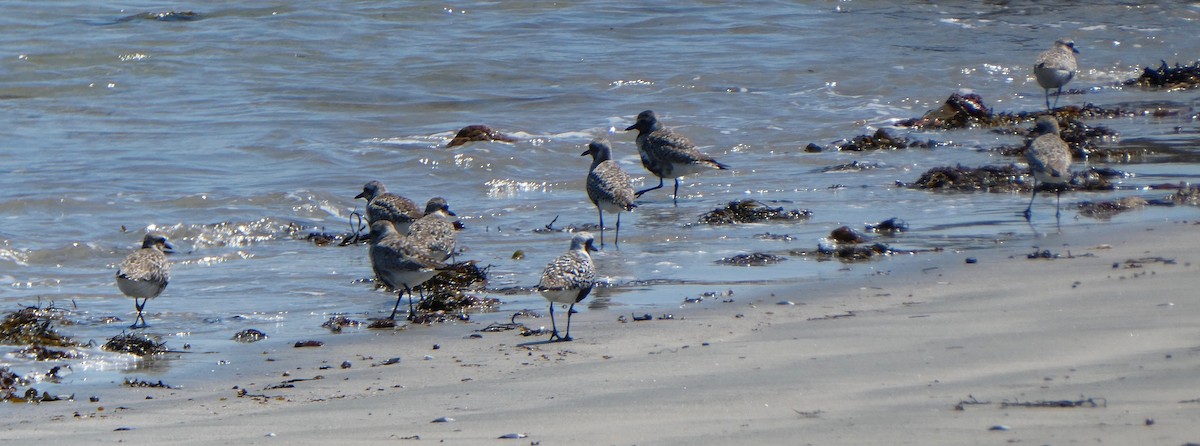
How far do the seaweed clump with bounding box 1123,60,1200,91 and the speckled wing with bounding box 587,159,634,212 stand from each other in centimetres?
935

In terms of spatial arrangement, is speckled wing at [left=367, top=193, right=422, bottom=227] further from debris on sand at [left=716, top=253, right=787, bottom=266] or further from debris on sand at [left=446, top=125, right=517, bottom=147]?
debris on sand at [left=446, top=125, right=517, bottom=147]

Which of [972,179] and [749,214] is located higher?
[972,179]

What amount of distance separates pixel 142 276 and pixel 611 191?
357 centimetres

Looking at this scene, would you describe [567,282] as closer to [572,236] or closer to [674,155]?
[572,236]

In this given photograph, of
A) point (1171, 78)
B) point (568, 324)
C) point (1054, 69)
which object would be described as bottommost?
point (568, 324)

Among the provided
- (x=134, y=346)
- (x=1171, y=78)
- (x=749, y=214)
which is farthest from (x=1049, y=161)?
(x=1171, y=78)

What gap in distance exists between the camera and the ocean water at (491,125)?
9.19 metres

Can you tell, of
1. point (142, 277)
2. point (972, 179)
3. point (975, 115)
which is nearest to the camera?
point (142, 277)

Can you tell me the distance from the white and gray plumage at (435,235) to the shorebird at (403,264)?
0.37 feet

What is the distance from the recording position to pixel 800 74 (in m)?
20.3

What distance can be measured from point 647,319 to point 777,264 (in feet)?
Result: 5.38

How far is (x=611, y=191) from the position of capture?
34.2 feet

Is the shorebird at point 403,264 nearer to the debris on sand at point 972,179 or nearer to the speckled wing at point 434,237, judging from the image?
the speckled wing at point 434,237

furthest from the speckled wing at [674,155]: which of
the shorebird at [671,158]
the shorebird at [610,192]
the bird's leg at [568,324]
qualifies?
the bird's leg at [568,324]
